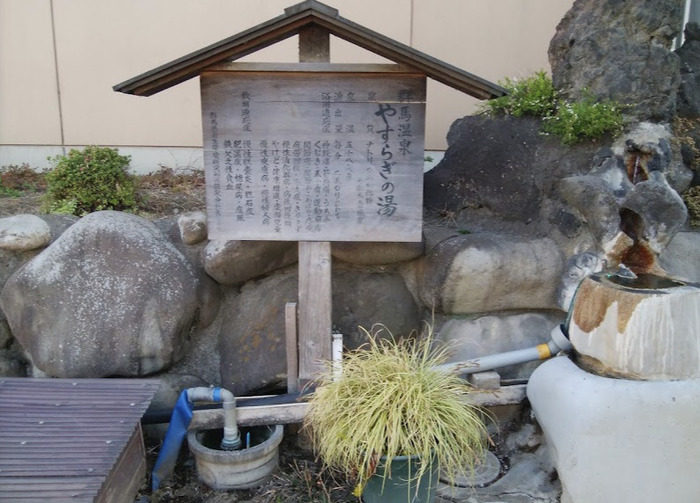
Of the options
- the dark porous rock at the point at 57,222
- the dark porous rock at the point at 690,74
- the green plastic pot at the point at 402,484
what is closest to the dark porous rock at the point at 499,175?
the dark porous rock at the point at 690,74

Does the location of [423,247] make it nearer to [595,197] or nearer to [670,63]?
[595,197]

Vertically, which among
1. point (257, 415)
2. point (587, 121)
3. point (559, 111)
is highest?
point (559, 111)

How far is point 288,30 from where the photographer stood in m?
3.62

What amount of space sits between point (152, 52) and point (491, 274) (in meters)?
4.46

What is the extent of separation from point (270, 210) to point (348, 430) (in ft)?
5.33

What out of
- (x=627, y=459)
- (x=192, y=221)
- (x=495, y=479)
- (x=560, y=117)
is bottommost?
(x=495, y=479)

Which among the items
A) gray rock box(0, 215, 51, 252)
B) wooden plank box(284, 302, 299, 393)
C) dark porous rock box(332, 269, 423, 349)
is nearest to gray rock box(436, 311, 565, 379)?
dark porous rock box(332, 269, 423, 349)

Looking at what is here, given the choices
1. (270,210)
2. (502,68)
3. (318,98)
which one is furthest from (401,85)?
(502,68)

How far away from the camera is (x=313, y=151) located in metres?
3.93

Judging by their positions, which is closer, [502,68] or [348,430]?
[348,430]

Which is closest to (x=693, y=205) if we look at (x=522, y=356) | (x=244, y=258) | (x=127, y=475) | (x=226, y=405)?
(x=522, y=356)

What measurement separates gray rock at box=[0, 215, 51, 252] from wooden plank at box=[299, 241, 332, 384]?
2089mm

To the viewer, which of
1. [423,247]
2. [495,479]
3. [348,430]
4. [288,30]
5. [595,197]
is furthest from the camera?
[423,247]

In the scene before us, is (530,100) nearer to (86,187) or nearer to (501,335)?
A: (501,335)
